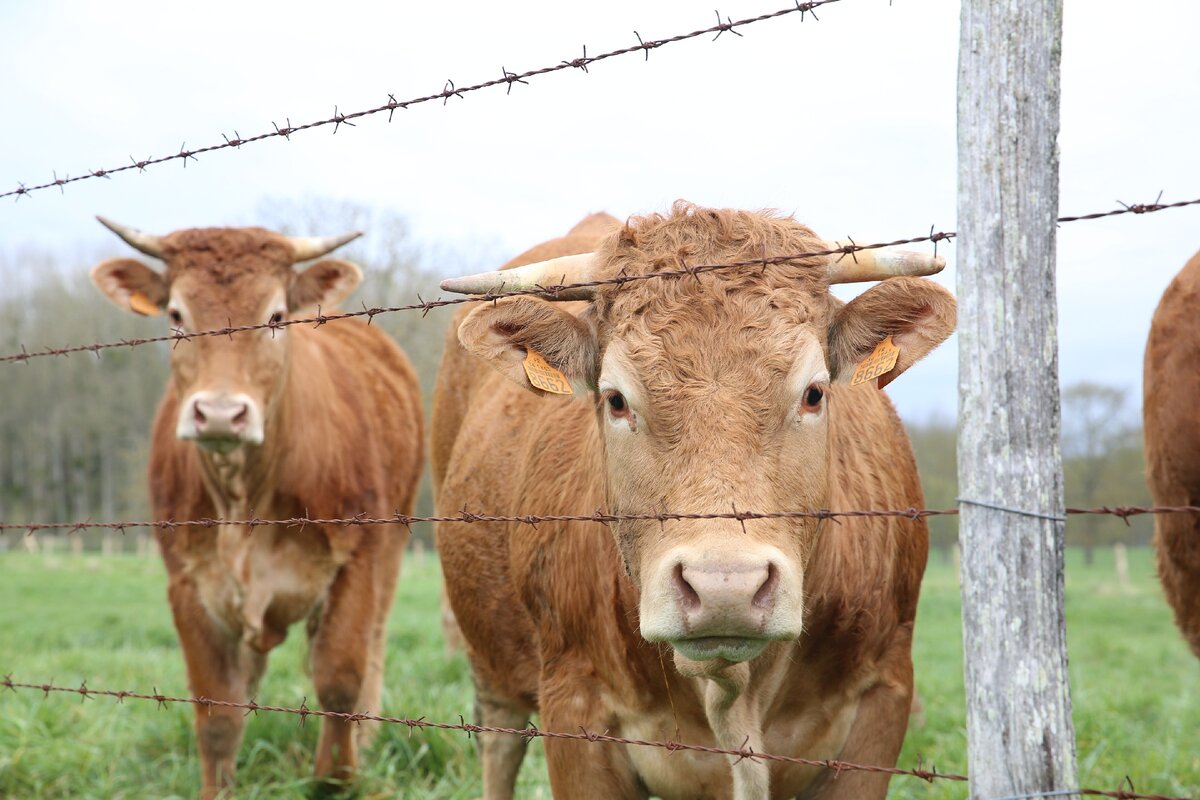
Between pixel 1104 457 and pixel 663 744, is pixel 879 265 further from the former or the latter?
pixel 1104 457

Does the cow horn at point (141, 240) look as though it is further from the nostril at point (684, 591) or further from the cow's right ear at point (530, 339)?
the nostril at point (684, 591)

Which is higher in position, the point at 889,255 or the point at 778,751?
the point at 889,255

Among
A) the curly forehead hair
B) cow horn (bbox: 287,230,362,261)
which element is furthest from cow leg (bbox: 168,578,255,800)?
the curly forehead hair

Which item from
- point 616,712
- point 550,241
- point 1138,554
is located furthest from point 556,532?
point 1138,554

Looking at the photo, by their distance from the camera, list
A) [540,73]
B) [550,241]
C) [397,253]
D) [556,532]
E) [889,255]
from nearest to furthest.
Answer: [540,73] < [889,255] < [556,532] < [550,241] < [397,253]

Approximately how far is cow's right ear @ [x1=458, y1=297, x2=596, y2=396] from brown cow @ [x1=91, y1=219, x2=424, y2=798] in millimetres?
2673

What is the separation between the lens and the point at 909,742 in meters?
6.03

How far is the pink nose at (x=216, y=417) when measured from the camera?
17.7ft

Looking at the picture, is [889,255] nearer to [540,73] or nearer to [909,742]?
[540,73]

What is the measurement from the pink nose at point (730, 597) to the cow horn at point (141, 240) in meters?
4.44

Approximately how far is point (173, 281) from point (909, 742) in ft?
14.6

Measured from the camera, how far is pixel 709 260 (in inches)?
119

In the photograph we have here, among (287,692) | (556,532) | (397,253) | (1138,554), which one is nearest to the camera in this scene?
(556,532)

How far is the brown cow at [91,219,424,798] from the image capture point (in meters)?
5.66
